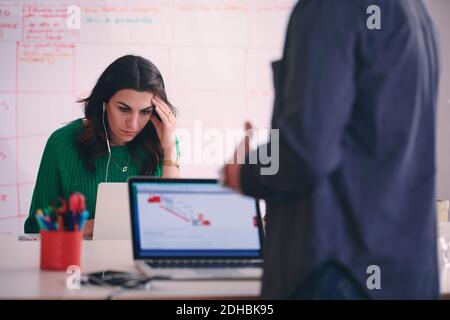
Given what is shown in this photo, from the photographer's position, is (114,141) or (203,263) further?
(114,141)

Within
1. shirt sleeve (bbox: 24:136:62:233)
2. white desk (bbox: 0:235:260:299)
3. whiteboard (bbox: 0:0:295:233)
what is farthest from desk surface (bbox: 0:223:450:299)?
whiteboard (bbox: 0:0:295:233)

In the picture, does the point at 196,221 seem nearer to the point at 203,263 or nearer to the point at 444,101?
the point at 203,263

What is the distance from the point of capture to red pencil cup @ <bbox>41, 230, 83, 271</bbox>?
1.63 metres

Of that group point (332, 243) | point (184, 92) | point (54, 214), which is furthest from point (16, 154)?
point (332, 243)

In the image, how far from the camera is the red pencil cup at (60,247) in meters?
1.63

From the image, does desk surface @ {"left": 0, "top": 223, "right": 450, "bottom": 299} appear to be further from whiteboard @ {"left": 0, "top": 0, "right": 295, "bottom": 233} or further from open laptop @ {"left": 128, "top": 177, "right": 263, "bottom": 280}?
whiteboard @ {"left": 0, "top": 0, "right": 295, "bottom": 233}

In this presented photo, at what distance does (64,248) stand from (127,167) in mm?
1059

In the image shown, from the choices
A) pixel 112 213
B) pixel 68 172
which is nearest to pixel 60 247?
pixel 112 213

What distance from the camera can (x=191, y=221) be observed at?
1.68m

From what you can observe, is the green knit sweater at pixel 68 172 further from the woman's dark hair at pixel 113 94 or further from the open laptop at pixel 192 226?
the open laptop at pixel 192 226

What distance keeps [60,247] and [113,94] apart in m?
1.16

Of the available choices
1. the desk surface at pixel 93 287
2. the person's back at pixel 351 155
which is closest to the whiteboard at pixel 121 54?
the desk surface at pixel 93 287

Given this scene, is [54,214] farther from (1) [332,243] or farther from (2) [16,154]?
(2) [16,154]

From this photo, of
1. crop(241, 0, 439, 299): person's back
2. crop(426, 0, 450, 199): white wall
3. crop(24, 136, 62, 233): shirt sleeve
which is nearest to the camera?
crop(241, 0, 439, 299): person's back
